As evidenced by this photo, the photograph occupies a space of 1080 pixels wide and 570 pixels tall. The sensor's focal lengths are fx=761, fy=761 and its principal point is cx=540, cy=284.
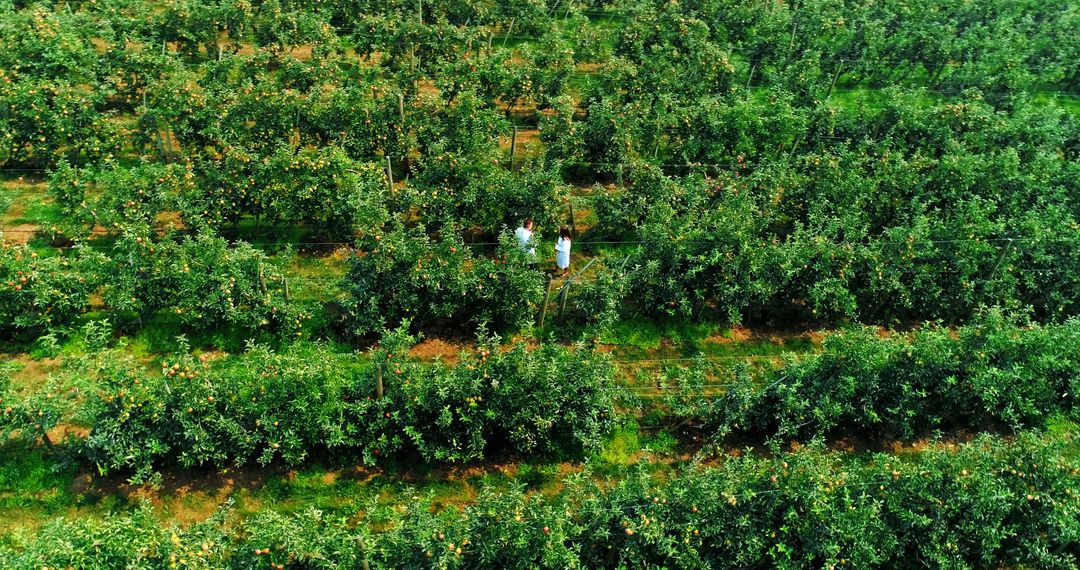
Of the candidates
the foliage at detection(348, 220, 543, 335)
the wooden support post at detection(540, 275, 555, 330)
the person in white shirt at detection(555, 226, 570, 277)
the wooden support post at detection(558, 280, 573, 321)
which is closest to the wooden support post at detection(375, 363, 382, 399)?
the foliage at detection(348, 220, 543, 335)

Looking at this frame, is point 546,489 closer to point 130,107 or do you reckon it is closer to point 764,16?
point 130,107

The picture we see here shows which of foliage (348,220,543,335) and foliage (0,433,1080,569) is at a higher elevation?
foliage (348,220,543,335)

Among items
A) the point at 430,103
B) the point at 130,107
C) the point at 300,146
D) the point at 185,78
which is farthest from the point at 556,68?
the point at 130,107

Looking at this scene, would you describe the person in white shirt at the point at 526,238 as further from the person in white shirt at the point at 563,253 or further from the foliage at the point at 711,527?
the foliage at the point at 711,527

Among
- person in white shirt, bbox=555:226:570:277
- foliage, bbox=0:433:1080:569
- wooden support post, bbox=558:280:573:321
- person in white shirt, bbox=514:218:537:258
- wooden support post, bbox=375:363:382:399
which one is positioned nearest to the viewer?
foliage, bbox=0:433:1080:569

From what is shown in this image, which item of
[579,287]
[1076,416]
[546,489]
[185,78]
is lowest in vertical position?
[546,489]

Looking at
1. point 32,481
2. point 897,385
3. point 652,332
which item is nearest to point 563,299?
point 652,332

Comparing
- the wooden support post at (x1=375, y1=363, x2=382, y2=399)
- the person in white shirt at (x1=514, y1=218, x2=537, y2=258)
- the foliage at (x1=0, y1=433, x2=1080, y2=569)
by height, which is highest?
the person in white shirt at (x1=514, y1=218, x2=537, y2=258)

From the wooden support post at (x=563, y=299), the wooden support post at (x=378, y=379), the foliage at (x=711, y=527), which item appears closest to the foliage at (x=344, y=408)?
the wooden support post at (x=378, y=379)

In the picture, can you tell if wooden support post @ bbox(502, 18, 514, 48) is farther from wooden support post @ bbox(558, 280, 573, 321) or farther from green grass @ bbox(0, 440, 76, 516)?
green grass @ bbox(0, 440, 76, 516)
